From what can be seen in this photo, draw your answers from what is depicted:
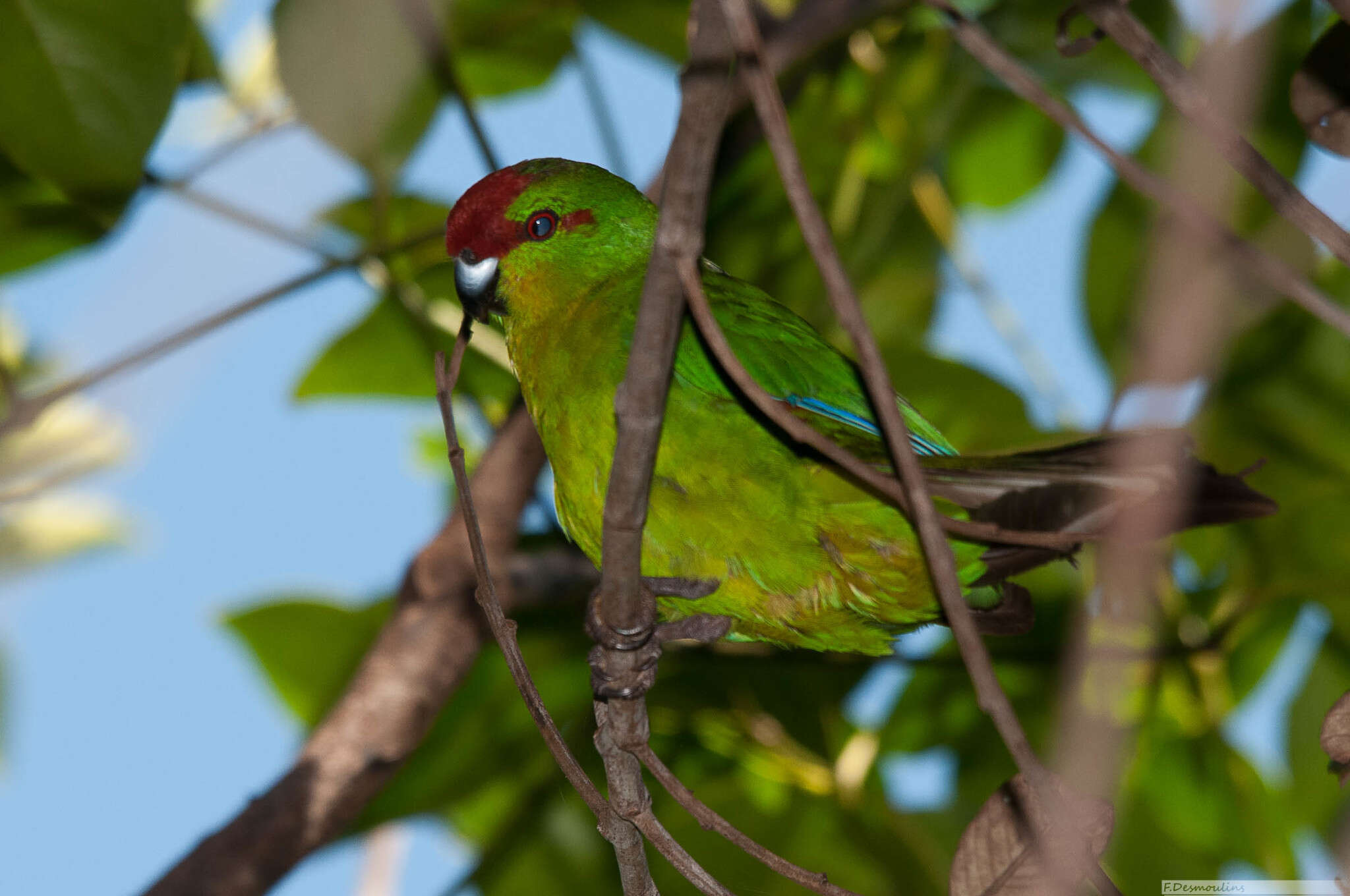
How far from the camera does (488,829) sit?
2.70 metres

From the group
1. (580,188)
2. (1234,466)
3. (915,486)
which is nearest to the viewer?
(915,486)

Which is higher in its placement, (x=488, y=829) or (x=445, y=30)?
(x=445, y=30)

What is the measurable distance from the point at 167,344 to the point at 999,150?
79.7 inches

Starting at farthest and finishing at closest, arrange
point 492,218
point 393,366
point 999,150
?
point 999,150, point 393,366, point 492,218

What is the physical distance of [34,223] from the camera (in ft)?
7.56

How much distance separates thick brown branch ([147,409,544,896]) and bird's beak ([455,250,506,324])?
410 millimetres

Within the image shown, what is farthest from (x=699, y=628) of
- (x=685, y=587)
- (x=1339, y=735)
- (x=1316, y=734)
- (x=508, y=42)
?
(x=508, y=42)

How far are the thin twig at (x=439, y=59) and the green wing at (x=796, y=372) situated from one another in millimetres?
660

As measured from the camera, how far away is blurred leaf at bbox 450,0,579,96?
8.22 feet

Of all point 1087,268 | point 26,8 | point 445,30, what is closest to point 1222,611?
point 1087,268

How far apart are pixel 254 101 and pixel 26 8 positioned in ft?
2.08

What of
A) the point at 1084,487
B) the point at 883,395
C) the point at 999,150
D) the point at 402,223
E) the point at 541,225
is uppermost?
the point at 999,150

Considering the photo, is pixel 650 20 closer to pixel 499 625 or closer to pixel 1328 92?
pixel 1328 92

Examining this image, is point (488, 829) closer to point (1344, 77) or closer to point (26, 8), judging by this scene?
point (26, 8)
